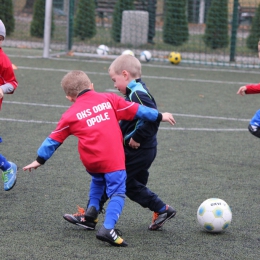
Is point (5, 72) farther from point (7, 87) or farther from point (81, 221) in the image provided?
point (81, 221)

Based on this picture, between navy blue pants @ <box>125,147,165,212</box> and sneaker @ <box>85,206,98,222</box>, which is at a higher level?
navy blue pants @ <box>125,147,165,212</box>

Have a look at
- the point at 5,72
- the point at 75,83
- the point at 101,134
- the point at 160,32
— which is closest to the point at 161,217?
the point at 101,134

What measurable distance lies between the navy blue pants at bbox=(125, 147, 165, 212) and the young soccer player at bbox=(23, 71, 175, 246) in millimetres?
237

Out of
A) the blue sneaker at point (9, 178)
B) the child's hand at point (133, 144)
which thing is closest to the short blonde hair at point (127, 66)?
the child's hand at point (133, 144)

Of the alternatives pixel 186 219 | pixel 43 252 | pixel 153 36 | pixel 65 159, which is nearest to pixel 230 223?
pixel 186 219

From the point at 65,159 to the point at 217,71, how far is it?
8.26 metres

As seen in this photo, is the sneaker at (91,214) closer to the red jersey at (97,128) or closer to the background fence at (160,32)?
the red jersey at (97,128)

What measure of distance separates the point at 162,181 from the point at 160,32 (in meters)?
11.8

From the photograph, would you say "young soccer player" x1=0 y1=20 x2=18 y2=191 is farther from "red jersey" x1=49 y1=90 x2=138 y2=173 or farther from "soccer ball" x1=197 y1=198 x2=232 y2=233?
"soccer ball" x1=197 y1=198 x2=232 y2=233

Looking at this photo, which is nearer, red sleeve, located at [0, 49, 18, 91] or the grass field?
the grass field

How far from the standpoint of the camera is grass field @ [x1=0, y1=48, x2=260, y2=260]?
411 cm

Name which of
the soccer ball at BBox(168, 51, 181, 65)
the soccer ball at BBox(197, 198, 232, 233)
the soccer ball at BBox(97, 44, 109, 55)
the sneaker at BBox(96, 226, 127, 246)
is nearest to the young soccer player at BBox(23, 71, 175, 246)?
the sneaker at BBox(96, 226, 127, 246)

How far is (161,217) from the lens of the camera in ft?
14.9

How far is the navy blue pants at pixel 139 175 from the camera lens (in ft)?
14.6
